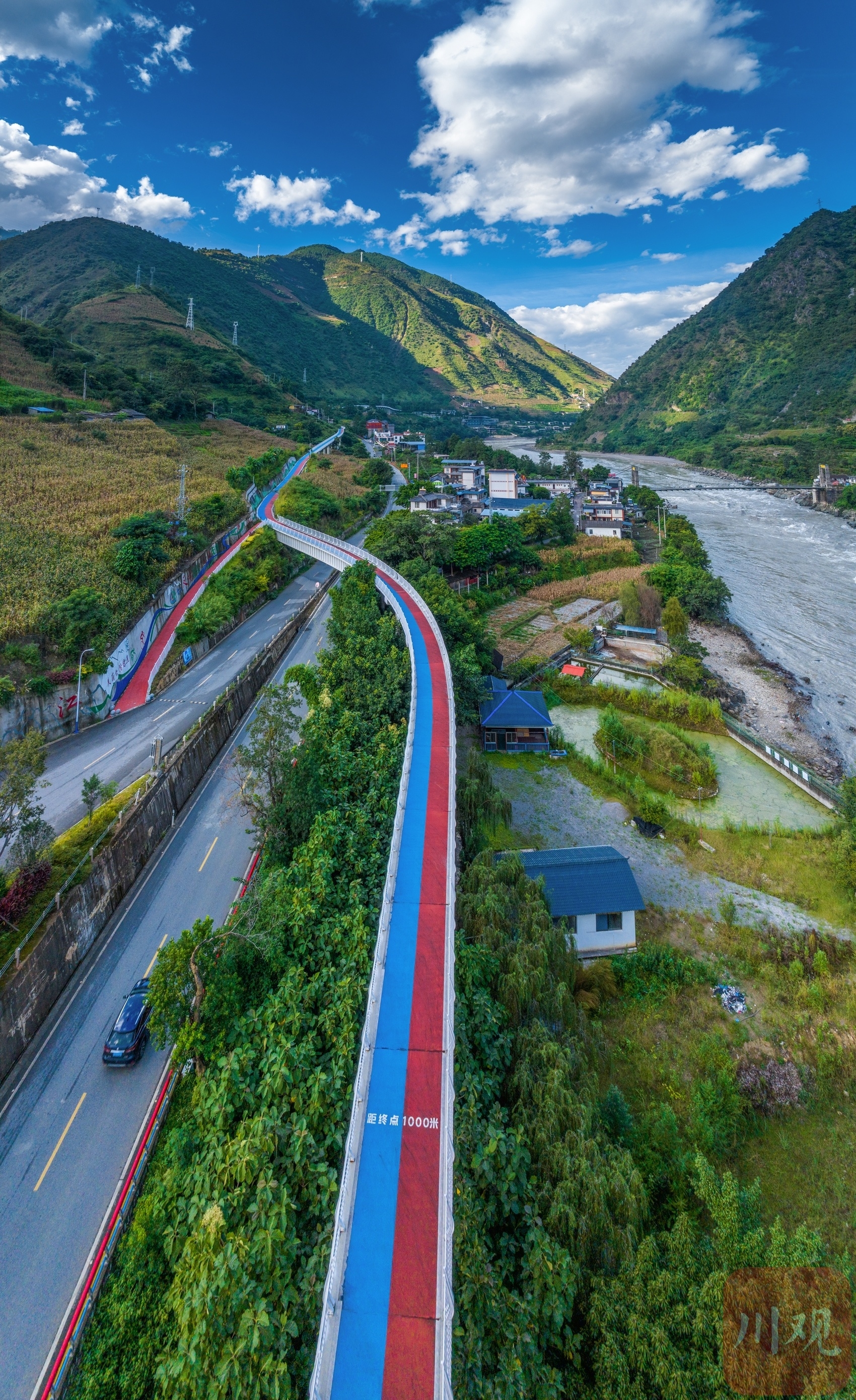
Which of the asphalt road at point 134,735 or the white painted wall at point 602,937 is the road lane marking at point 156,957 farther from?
the white painted wall at point 602,937

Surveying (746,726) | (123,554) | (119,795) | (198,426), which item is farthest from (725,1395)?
(198,426)

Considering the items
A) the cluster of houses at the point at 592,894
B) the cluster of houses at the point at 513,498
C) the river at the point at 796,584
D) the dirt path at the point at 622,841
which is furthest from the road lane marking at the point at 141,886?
the cluster of houses at the point at 513,498

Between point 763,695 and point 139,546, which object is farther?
point 763,695

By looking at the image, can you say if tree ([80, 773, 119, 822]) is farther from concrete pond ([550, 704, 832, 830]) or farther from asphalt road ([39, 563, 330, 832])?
concrete pond ([550, 704, 832, 830])

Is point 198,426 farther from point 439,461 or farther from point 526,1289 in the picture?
point 526,1289

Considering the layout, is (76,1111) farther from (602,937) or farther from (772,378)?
(772,378)

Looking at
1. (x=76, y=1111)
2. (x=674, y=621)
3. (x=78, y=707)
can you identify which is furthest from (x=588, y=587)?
(x=76, y=1111)
